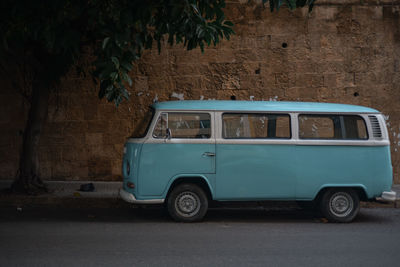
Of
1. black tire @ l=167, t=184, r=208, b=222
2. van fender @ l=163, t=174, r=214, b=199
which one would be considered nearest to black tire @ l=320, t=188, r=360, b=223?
van fender @ l=163, t=174, r=214, b=199

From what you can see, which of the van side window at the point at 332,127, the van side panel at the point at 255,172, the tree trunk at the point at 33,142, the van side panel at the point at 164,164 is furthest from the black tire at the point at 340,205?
the tree trunk at the point at 33,142

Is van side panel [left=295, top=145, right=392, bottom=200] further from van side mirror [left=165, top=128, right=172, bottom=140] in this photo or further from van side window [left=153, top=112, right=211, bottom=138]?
van side mirror [left=165, top=128, right=172, bottom=140]

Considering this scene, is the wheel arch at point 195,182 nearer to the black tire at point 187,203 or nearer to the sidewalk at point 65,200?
the black tire at point 187,203

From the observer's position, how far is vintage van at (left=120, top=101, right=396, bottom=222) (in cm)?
663

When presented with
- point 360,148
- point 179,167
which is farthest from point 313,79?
point 179,167

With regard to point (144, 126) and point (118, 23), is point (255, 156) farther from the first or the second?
point (118, 23)

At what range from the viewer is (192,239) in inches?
219

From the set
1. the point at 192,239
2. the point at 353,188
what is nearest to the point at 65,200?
the point at 192,239

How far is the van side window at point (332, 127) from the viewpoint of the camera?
6906 millimetres

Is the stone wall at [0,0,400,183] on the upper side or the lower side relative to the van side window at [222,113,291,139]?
upper

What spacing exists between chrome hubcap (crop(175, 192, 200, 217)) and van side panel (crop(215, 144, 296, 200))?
1.18 feet

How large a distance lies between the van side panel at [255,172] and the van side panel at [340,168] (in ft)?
0.55

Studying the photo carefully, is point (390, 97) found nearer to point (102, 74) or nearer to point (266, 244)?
point (266, 244)

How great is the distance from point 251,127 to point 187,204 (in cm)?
158
